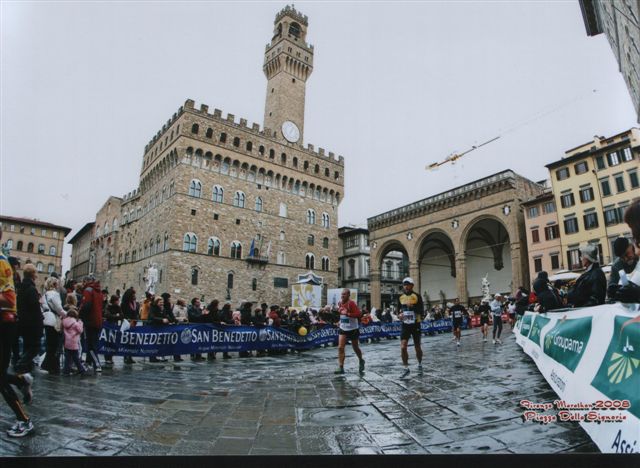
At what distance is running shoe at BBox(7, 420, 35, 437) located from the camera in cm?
306

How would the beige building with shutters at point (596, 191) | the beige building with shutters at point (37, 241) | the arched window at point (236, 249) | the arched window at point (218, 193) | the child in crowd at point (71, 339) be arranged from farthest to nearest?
the beige building with shutters at point (37, 241) < the arched window at point (236, 249) < the arched window at point (218, 193) < the beige building with shutters at point (596, 191) < the child in crowd at point (71, 339)

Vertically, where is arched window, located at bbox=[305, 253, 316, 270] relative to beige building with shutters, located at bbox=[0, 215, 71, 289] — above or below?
below

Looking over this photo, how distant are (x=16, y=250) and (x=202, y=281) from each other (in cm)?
3425

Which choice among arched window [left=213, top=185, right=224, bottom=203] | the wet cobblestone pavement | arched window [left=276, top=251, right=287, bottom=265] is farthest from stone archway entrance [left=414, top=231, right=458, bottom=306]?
the wet cobblestone pavement

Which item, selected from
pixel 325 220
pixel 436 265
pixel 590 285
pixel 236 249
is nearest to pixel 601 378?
pixel 590 285

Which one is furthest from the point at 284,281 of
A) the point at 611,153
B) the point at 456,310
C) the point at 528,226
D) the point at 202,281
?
the point at 611,153

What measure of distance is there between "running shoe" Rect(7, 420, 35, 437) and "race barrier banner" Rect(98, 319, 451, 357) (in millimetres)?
5676

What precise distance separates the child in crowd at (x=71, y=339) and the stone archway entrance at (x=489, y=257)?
31237 mm

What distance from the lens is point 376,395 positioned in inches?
196

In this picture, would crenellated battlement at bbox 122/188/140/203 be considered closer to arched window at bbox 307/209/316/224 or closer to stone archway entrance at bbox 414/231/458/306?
arched window at bbox 307/209/316/224

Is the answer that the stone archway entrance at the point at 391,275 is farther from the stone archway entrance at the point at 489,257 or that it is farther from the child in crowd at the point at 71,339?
the child in crowd at the point at 71,339

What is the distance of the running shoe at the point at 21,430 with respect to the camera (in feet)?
10.0

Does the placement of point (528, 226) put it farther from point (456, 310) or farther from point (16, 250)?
point (16, 250)

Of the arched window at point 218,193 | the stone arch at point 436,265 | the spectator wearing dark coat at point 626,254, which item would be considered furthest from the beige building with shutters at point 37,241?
the spectator wearing dark coat at point 626,254
